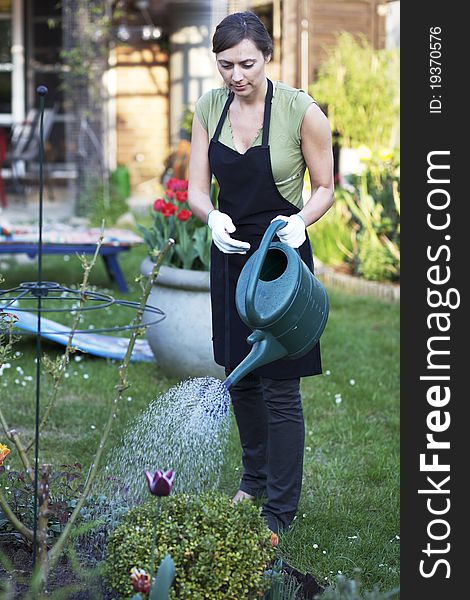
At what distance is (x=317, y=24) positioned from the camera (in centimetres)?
1006

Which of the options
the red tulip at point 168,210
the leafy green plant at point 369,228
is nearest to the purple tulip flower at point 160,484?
the red tulip at point 168,210

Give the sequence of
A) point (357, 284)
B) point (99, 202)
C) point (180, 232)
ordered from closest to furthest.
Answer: point (180, 232), point (357, 284), point (99, 202)

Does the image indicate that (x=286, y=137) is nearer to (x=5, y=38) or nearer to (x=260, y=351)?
(x=260, y=351)

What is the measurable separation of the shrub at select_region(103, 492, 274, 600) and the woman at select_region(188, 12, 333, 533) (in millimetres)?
565

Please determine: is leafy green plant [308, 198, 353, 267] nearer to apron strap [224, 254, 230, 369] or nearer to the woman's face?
apron strap [224, 254, 230, 369]

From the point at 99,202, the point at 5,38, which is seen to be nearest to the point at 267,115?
the point at 99,202

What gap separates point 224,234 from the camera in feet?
8.23

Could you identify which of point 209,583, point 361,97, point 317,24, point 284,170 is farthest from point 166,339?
point 317,24

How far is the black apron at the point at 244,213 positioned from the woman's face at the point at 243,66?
0.30ft

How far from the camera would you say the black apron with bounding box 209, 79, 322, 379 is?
8.42 ft

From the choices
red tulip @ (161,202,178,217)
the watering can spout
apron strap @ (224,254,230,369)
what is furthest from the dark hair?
red tulip @ (161,202,178,217)

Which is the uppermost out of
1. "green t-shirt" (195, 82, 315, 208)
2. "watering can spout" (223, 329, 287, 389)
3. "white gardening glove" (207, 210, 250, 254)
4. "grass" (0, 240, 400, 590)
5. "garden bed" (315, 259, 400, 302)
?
"green t-shirt" (195, 82, 315, 208)

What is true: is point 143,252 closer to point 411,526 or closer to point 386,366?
point 386,366

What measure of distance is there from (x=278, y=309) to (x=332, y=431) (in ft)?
5.29
